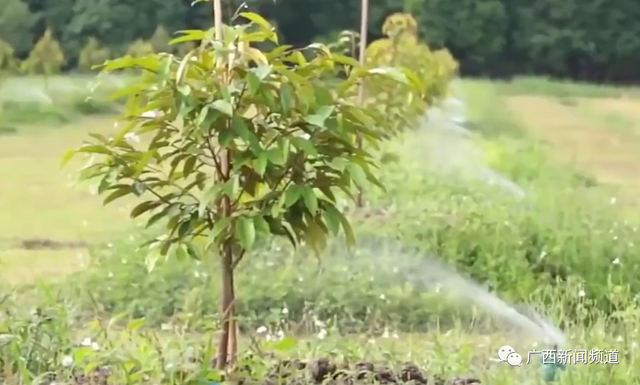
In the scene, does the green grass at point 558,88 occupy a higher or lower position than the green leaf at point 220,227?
higher

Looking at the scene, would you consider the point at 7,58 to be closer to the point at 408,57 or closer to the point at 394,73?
the point at 408,57

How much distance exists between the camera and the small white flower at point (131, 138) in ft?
3.46

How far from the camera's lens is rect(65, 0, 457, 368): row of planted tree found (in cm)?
99

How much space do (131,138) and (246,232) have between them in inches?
7.6

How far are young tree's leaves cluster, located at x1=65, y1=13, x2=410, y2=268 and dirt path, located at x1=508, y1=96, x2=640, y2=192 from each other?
104 centimetres

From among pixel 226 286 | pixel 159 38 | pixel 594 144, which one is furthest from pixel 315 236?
pixel 594 144

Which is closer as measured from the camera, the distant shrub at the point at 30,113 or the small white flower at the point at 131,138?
the small white flower at the point at 131,138

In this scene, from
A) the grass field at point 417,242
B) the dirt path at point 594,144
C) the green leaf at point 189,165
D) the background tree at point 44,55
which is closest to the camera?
the green leaf at point 189,165

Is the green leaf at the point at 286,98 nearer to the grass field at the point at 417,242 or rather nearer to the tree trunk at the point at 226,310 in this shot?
the tree trunk at the point at 226,310

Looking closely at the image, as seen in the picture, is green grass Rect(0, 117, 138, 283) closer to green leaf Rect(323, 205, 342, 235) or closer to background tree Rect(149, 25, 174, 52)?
background tree Rect(149, 25, 174, 52)

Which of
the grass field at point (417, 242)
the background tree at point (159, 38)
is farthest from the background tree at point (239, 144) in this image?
the background tree at point (159, 38)

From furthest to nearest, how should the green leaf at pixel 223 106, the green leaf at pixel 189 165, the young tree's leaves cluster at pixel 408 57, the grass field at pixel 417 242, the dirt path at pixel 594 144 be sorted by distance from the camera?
the dirt path at pixel 594 144, the young tree's leaves cluster at pixel 408 57, the grass field at pixel 417 242, the green leaf at pixel 189 165, the green leaf at pixel 223 106

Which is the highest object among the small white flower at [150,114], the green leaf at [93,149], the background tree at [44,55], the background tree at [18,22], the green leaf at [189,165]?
the background tree at [18,22]

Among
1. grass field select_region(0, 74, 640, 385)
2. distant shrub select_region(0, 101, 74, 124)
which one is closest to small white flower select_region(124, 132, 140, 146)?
grass field select_region(0, 74, 640, 385)
